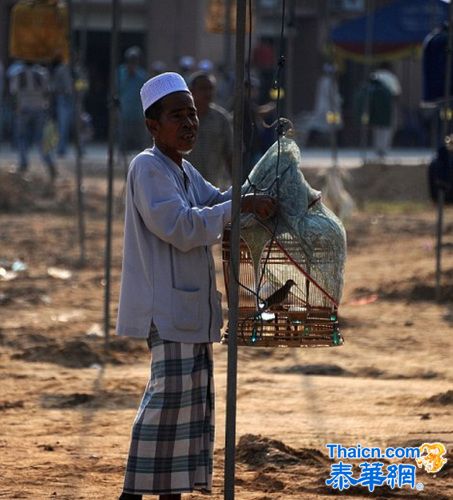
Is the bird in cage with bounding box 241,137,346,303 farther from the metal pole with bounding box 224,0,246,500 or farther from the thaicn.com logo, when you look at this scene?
the thaicn.com logo

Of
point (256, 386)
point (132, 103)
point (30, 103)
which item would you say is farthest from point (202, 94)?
point (30, 103)

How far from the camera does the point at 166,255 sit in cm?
458

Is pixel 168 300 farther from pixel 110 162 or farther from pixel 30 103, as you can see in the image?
pixel 30 103

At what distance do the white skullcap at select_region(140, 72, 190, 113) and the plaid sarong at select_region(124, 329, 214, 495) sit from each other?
31.1 inches

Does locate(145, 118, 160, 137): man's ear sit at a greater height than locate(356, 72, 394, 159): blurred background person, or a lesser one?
greater

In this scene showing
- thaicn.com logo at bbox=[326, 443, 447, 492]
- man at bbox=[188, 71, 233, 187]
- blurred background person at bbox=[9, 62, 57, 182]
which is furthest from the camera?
blurred background person at bbox=[9, 62, 57, 182]

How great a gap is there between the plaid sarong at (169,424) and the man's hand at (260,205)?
0.51 meters

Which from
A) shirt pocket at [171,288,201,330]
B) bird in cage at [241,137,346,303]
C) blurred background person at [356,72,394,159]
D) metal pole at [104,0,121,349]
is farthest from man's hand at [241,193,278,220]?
blurred background person at [356,72,394,159]

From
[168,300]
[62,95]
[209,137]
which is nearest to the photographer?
[168,300]

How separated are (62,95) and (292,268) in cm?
1763

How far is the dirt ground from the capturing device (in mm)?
5484

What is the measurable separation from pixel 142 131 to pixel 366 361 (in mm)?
9445

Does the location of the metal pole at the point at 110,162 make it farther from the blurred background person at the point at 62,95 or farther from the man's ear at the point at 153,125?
the blurred background person at the point at 62,95

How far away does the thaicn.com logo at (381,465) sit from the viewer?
17.2 feet
